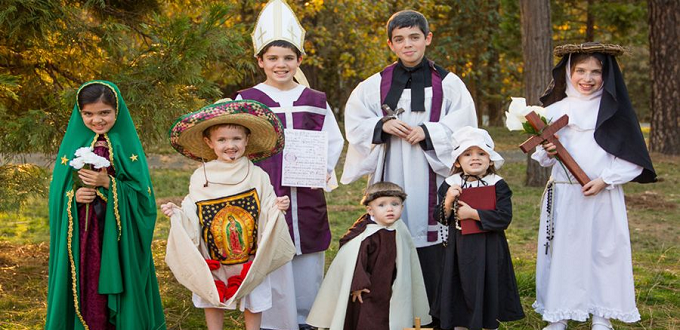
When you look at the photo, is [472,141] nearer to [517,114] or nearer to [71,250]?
[517,114]

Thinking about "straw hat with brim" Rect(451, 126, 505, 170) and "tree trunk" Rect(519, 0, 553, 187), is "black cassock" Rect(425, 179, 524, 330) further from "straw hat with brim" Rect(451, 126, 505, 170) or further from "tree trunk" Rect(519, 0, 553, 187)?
"tree trunk" Rect(519, 0, 553, 187)

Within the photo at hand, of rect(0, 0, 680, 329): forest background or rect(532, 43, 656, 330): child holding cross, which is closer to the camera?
rect(532, 43, 656, 330): child holding cross

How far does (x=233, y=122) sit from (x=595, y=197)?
2.39m

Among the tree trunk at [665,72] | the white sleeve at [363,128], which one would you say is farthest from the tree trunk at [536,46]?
the white sleeve at [363,128]

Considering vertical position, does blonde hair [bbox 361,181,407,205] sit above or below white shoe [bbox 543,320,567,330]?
above

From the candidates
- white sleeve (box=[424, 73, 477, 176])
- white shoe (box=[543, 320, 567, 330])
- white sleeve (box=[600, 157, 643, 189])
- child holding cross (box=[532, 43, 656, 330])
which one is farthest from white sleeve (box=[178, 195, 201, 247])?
white sleeve (box=[600, 157, 643, 189])

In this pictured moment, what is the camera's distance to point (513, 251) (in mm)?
8367

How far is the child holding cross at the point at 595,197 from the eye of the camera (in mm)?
4949

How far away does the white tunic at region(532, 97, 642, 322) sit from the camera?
16.4ft

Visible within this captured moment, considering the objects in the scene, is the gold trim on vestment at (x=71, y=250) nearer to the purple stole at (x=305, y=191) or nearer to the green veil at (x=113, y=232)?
the green veil at (x=113, y=232)

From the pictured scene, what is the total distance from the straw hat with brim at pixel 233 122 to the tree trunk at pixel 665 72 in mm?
11610

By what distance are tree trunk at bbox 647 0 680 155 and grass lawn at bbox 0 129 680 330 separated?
524mm

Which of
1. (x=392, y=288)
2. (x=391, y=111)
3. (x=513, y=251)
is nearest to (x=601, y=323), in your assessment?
(x=392, y=288)

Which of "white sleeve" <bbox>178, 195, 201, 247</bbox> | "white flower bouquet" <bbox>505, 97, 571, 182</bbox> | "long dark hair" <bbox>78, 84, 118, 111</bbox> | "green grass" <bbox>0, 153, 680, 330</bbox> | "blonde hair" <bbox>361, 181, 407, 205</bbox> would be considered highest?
"long dark hair" <bbox>78, 84, 118, 111</bbox>
